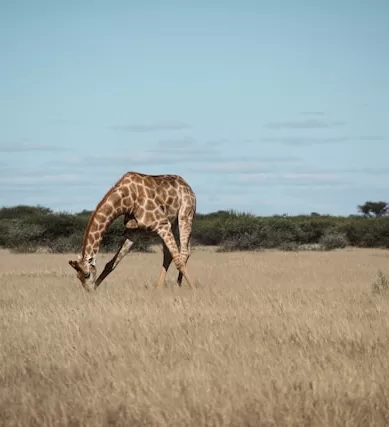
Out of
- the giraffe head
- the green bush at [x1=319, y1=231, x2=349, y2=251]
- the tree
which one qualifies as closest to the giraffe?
the giraffe head

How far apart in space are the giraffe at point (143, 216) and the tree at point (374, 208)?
59005mm

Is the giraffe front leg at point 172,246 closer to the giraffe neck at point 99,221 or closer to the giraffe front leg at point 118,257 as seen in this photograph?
the giraffe front leg at point 118,257

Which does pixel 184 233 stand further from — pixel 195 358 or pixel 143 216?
pixel 195 358

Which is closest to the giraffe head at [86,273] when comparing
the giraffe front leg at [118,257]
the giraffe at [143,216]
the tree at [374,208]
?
the giraffe at [143,216]

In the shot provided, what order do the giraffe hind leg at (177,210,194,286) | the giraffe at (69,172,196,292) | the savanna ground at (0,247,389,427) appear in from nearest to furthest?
the savanna ground at (0,247,389,427) → the giraffe at (69,172,196,292) → the giraffe hind leg at (177,210,194,286)

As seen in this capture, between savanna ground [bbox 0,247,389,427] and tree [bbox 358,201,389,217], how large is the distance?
60675mm

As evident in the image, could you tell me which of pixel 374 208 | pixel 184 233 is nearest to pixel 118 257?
pixel 184 233

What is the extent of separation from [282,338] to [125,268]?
15.4 m

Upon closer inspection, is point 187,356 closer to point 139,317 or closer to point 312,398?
point 312,398

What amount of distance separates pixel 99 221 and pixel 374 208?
62134mm

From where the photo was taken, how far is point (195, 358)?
8.00 metres

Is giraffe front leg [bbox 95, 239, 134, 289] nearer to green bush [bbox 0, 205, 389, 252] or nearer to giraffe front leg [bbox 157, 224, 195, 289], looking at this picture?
giraffe front leg [bbox 157, 224, 195, 289]

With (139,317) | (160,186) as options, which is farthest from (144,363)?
(160,186)

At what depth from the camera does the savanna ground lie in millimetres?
6227
